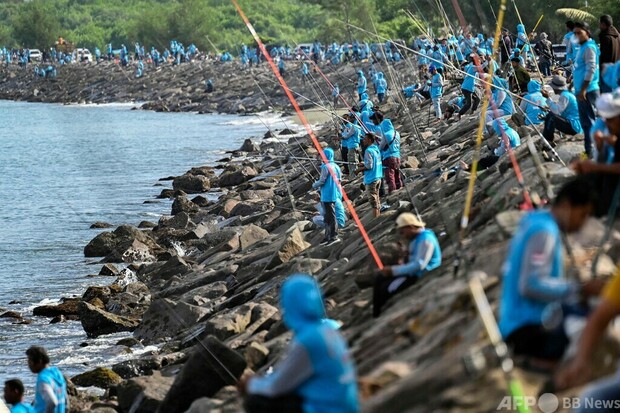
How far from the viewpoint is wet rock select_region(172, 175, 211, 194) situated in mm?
37469

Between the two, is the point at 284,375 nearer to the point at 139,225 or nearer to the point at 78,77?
the point at 139,225

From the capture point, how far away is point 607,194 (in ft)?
31.7

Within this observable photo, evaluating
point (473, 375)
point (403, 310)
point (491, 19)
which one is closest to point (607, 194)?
point (403, 310)

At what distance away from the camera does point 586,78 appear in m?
13.8

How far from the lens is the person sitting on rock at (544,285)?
6.57m

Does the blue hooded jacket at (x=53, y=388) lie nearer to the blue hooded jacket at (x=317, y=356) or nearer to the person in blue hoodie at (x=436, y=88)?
the blue hooded jacket at (x=317, y=356)

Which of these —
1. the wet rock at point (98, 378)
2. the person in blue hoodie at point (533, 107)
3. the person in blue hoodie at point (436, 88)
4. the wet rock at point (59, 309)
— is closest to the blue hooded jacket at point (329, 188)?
the person in blue hoodie at point (533, 107)

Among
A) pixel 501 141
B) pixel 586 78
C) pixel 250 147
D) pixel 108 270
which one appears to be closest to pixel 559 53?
pixel 250 147

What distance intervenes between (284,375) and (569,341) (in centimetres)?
159

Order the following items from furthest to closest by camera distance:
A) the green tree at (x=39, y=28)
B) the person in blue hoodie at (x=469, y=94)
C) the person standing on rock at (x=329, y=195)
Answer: the green tree at (x=39, y=28)
the person in blue hoodie at (x=469, y=94)
the person standing on rock at (x=329, y=195)

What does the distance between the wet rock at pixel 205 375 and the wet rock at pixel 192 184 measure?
83.0 ft

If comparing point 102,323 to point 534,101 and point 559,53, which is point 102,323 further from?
point 559,53

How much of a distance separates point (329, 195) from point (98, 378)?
4.34m

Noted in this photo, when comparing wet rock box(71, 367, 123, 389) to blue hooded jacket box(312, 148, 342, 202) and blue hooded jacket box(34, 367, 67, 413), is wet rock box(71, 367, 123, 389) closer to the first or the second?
blue hooded jacket box(312, 148, 342, 202)
